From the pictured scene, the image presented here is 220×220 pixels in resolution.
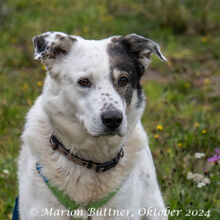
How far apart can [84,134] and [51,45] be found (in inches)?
24.3

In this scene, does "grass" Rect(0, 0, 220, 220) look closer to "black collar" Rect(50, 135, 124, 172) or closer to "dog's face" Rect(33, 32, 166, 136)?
"black collar" Rect(50, 135, 124, 172)

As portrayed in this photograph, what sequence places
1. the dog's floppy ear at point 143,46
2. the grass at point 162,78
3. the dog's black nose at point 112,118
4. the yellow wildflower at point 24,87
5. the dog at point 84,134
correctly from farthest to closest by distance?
the yellow wildflower at point 24,87 → the grass at point 162,78 → the dog's floppy ear at point 143,46 → the dog at point 84,134 → the dog's black nose at point 112,118

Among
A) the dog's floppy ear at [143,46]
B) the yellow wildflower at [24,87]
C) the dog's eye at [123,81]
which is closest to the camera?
the dog's eye at [123,81]

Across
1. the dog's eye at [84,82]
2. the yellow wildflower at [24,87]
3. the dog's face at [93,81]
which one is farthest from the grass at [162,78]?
the dog's eye at [84,82]

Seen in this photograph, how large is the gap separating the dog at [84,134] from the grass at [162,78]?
0.81 metres

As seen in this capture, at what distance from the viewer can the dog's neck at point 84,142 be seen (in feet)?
9.32

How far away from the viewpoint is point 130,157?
2.97 metres

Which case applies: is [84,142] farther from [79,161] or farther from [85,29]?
[85,29]

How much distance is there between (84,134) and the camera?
2.86 meters

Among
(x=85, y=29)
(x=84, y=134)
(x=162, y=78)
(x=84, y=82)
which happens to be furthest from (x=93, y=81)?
(x=85, y=29)

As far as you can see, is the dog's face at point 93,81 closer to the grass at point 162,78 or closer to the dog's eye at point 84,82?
the dog's eye at point 84,82

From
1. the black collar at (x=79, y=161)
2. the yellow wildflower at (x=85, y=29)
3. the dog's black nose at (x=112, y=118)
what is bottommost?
the yellow wildflower at (x=85, y=29)

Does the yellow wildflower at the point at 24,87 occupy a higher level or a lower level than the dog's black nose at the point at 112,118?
lower

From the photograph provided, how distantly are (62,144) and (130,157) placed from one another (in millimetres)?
473
